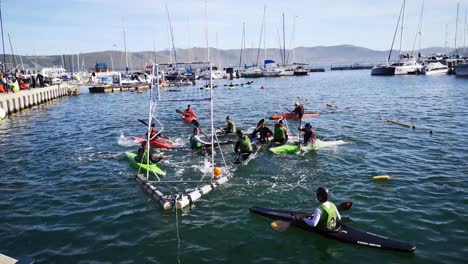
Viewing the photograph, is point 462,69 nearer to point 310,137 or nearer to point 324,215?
point 310,137

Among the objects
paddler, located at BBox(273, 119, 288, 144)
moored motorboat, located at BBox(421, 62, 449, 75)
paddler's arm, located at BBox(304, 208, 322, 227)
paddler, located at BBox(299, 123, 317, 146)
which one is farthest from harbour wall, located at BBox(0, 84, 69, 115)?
A: moored motorboat, located at BBox(421, 62, 449, 75)

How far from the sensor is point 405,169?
17609mm

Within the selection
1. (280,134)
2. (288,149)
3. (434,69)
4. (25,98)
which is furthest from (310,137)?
(434,69)

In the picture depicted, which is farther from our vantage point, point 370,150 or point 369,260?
point 370,150

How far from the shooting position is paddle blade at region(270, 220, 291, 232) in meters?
11.3

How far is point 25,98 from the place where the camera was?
43.1m

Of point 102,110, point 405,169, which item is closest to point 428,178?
point 405,169

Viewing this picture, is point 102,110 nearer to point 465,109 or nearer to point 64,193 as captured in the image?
point 64,193

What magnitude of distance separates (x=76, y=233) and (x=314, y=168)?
458 inches

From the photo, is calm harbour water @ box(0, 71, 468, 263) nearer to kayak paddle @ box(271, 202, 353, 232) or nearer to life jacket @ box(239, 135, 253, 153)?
kayak paddle @ box(271, 202, 353, 232)

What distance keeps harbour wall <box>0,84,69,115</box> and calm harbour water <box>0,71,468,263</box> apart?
13.0m

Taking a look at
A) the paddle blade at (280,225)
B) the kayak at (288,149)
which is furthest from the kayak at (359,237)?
the kayak at (288,149)

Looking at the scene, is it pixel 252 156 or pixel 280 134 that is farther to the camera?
pixel 280 134

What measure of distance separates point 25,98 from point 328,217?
43.8 m
